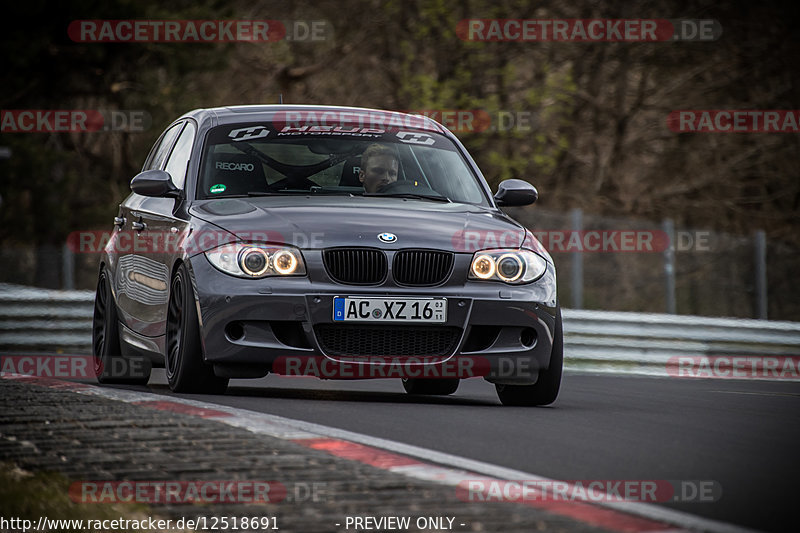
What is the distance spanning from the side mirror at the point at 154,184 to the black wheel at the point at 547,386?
94.9 inches

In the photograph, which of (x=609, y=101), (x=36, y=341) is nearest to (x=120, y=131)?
(x=609, y=101)

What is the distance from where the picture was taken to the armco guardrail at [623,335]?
16.2 metres

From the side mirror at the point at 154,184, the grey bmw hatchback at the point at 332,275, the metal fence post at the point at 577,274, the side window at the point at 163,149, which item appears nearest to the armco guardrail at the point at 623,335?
the metal fence post at the point at 577,274

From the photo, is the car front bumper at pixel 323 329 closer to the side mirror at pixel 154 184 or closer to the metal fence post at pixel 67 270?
the side mirror at pixel 154 184

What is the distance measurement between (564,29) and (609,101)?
1754 millimetres

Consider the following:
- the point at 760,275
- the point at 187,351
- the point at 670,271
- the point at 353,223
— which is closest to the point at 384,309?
the point at 353,223

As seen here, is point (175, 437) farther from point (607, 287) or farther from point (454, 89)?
point (454, 89)

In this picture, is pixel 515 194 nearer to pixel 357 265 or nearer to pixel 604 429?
pixel 357 265

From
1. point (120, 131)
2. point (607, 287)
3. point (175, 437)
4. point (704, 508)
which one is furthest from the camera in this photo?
point (120, 131)

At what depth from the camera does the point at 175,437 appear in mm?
6727

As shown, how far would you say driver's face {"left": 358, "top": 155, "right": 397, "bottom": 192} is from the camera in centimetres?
1000

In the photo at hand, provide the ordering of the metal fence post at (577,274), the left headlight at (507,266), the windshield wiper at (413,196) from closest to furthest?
the left headlight at (507,266), the windshield wiper at (413,196), the metal fence post at (577,274)

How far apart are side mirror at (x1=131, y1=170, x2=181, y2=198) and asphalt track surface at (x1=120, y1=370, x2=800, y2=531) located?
1198mm

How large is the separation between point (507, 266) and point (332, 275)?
40.3 inches
